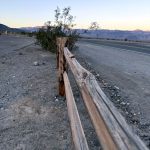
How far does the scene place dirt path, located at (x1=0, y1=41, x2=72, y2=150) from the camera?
6512mm

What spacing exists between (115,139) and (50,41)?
68.8 ft

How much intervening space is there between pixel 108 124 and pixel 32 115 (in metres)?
4.94

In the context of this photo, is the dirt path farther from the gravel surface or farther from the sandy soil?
the gravel surface

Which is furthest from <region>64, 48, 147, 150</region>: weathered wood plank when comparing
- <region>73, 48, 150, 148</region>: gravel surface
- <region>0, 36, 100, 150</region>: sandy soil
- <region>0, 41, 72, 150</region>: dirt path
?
<region>0, 41, 72, 150</region>: dirt path

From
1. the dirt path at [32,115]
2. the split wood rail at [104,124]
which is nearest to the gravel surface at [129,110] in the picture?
the split wood rail at [104,124]

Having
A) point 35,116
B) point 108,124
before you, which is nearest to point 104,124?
point 108,124

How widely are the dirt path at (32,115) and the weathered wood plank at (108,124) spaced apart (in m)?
2.10

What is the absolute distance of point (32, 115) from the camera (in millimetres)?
8109

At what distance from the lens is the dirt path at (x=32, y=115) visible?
21.4 ft

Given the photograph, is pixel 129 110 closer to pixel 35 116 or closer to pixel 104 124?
pixel 35 116

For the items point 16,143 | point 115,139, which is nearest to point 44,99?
point 16,143

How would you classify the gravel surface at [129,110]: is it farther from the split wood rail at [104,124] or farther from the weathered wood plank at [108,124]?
the weathered wood plank at [108,124]

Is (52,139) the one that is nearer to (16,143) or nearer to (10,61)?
(16,143)

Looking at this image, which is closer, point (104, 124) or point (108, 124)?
point (108, 124)
